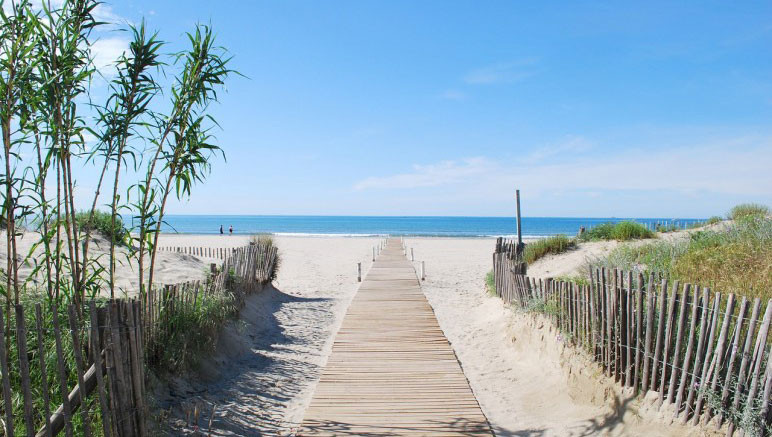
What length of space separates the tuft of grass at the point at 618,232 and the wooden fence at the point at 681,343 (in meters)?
8.48

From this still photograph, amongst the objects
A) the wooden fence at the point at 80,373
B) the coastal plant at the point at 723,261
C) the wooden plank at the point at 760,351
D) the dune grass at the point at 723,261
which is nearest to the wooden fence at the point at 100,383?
the wooden fence at the point at 80,373

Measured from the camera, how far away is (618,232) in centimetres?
1367

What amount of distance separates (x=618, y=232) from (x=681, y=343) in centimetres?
1045

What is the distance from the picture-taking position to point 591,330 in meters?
5.39

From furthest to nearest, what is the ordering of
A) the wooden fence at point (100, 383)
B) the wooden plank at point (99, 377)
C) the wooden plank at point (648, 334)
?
1. the wooden plank at point (648, 334)
2. the wooden plank at point (99, 377)
3. the wooden fence at point (100, 383)

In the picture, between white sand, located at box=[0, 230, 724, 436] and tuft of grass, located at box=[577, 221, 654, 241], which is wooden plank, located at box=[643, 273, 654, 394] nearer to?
white sand, located at box=[0, 230, 724, 436]

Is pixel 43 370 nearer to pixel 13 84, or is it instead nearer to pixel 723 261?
pixel 13 84

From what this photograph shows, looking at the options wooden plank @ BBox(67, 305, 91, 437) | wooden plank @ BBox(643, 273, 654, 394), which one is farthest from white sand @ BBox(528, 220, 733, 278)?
wooden plank @ BBox(67, 305, 91, 437)

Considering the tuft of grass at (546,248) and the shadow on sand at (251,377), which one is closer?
the shadow on sand at (251,377)

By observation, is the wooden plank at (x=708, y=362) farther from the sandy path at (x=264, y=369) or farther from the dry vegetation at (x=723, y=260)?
the sandy path at (x=264, y=369)

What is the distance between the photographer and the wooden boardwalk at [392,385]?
14.8 feet

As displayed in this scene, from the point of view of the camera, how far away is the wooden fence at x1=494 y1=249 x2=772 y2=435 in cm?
341

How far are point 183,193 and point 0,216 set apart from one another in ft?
4.16

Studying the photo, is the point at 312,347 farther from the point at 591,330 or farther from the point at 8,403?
the point at 8,403
